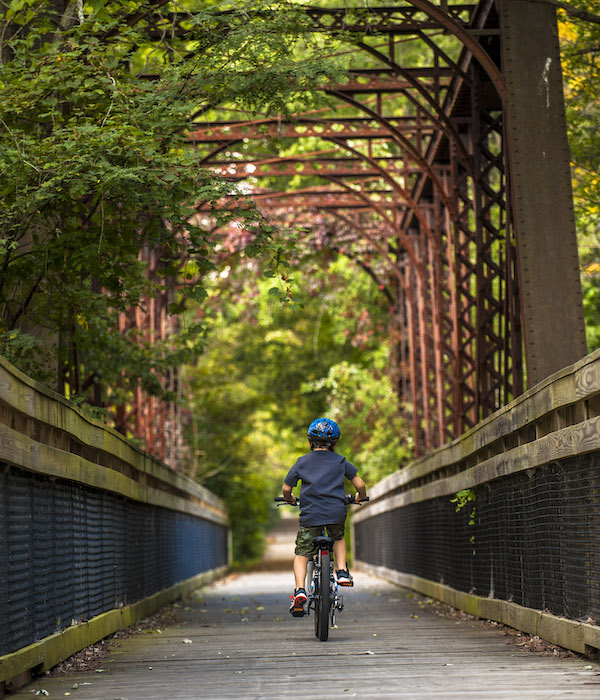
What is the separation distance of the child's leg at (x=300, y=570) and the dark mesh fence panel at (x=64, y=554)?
1.47 metres

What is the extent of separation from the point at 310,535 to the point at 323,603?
61 centimetres

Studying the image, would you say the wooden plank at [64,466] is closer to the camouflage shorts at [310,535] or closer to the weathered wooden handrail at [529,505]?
the camouflage shorts at [310,535]

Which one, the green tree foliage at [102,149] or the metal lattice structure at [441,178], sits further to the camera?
the metal lattice structure at [441,178]

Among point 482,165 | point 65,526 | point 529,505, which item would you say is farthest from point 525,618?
point 482,165

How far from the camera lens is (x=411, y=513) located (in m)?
15.0

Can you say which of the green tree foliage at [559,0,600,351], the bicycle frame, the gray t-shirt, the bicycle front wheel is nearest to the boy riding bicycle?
the gray t-shirt

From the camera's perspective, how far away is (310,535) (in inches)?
337

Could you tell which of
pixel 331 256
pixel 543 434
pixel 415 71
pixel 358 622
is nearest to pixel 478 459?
pixel 358 622

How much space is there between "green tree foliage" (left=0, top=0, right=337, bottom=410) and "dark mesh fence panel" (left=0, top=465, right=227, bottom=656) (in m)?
1.50

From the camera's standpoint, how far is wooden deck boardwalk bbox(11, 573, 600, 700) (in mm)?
5480

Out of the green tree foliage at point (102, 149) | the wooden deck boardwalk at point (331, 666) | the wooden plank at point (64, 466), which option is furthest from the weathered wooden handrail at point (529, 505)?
the wooden plank at point (64, 466)

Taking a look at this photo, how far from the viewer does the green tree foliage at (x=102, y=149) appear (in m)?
8.22

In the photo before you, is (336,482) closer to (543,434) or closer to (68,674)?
(543,434)

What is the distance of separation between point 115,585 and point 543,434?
3863mm
